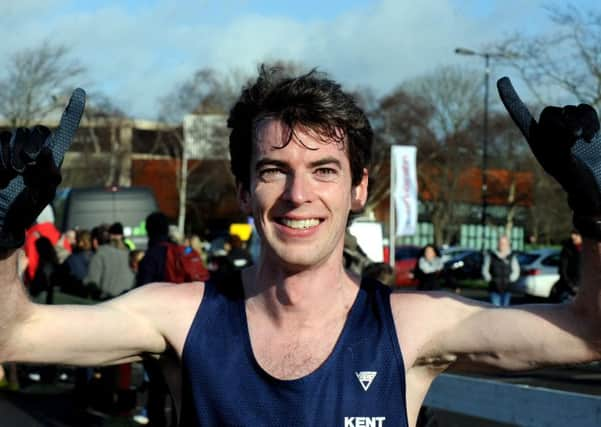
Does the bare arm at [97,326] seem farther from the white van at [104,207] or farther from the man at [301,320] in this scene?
the white van at [104,207]

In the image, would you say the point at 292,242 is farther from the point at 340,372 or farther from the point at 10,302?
the point at 10,302

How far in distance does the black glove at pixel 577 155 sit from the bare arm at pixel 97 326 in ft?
3.66

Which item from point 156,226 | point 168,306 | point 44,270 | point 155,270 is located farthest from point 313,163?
point 44,270

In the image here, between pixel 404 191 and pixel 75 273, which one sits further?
pixel 404 191

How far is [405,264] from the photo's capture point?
32.7 meters

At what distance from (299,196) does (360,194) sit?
392mm

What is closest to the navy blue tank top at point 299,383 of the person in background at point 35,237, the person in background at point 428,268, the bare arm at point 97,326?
the bare arm at point 97,326

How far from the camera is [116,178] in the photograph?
54969mm

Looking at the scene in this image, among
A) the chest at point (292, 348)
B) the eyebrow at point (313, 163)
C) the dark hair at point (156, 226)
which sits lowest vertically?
the dark hair at point (156, 226)

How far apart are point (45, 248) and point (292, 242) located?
10263 millimetres

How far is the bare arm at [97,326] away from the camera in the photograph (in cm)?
282

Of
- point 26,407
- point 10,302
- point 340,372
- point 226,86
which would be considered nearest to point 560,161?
point 340,372

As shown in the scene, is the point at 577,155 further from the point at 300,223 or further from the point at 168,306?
the point at 168,306

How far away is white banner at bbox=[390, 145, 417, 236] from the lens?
22.6m
